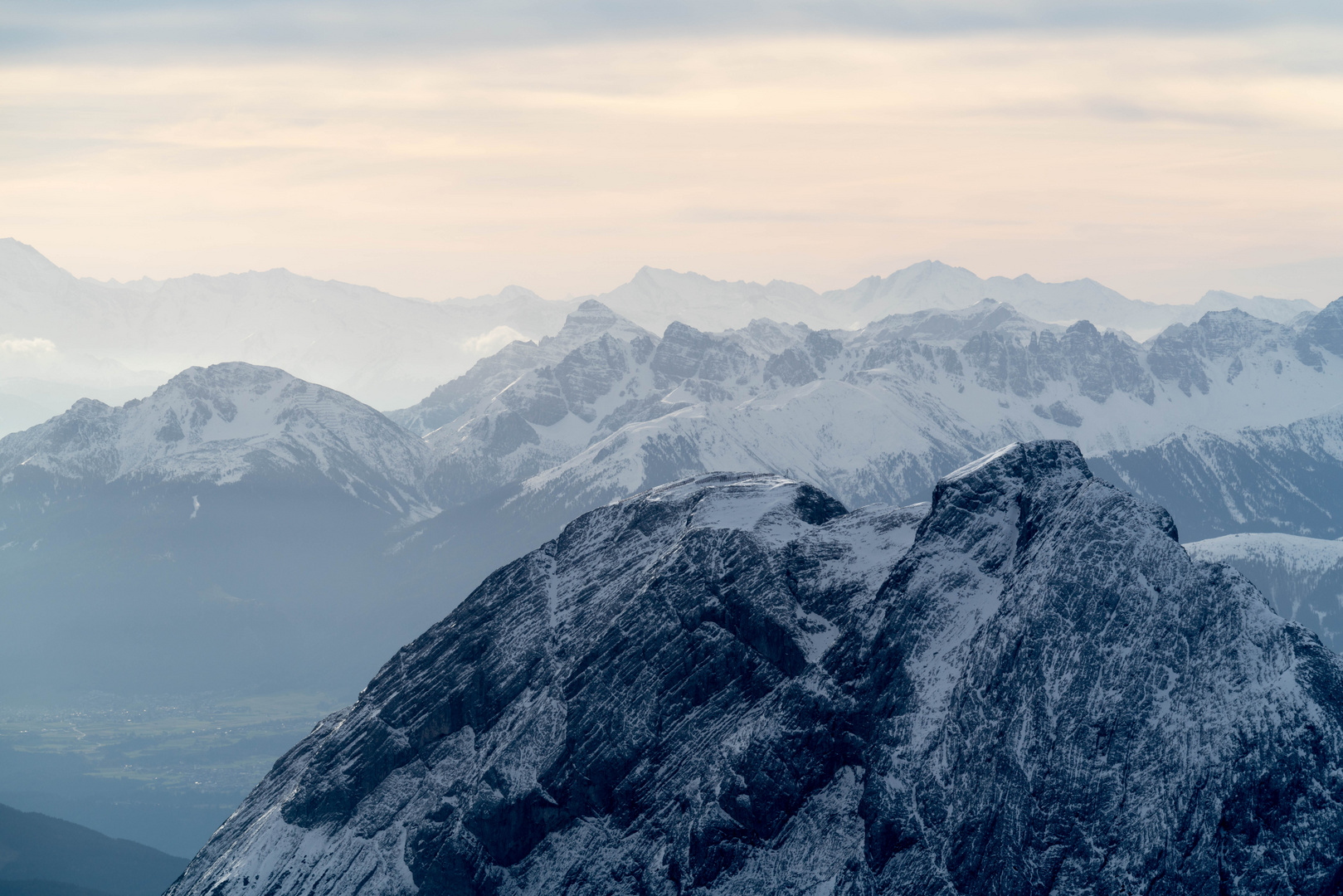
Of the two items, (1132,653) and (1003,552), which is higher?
(1003,552)

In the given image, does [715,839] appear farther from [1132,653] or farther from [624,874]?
[1132,653]

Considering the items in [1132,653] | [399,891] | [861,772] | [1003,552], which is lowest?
[399,891]

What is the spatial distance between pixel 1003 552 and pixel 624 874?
194 ft

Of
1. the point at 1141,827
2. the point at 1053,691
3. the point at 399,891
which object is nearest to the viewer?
the point at 1141,827

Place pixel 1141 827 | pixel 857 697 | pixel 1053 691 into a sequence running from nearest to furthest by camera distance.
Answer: pixel 1141 827 → pixel 1053 691 → pixel 857 697

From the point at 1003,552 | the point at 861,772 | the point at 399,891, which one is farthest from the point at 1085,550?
the point at 399,891

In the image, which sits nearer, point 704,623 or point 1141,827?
point 1141,827

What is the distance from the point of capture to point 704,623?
180500 millimetres

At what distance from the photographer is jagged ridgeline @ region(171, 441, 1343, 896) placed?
142625 millimetres

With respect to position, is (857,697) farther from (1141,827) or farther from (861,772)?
(1141,827)

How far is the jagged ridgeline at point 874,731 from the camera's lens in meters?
143

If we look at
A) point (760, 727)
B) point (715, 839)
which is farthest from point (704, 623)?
point (715, 839)

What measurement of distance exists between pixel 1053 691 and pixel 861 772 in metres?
24.0

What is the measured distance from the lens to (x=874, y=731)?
160625mm
